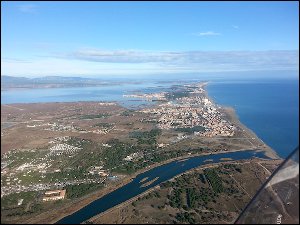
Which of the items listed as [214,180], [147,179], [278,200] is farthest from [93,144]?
[278,200]

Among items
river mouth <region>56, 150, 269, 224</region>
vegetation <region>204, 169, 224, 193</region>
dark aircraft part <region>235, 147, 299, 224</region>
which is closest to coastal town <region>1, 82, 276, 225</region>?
river mouth <region>56, 150, 269, 224</region>

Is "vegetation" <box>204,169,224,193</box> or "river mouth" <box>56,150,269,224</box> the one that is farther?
"vegetation" <box>204,169,224,193</box>

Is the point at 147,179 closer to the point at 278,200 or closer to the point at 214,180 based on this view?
the point at 214,180

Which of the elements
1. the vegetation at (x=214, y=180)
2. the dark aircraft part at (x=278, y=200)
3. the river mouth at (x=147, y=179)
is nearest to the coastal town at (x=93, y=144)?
the river mouth at (x=147, y=179)

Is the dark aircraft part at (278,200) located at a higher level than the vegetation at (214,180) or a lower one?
higher

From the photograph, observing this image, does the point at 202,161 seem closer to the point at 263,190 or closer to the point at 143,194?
the point at 143,194

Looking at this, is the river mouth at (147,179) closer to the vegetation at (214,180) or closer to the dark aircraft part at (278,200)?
the vegetation at (214,180)

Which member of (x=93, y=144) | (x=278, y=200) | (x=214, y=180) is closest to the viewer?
(x=278, y=200)

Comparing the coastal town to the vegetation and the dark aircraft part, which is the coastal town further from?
the dark aircraft part

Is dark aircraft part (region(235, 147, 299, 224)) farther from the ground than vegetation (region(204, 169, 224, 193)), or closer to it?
farther from the ground

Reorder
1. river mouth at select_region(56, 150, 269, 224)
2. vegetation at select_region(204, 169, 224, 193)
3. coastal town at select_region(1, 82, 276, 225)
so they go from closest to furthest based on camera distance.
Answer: river mouth at select_region(56, 150, 269, 224) → coastal town at select_region(1, 82, 276, 225) → vegetation at select_region(204, 169, 224, 193)
